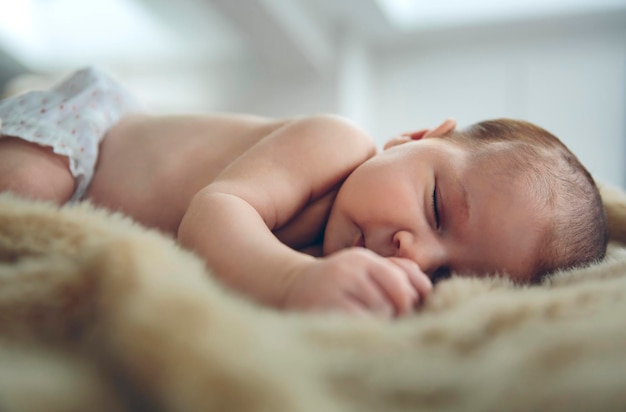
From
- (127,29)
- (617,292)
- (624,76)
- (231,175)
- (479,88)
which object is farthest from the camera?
(127,29)

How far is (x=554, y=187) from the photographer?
764mm

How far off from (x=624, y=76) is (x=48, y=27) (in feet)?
11.0

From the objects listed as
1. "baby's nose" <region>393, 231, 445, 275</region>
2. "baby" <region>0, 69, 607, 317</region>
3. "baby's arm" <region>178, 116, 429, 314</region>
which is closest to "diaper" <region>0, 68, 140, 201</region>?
"baby" <region>0, 69, 607, 317</region>

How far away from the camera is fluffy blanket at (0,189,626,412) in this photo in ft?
0.95

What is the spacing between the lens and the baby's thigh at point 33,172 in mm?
913

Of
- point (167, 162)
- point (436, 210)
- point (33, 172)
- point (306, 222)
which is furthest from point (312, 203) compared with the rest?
point (33, 172)

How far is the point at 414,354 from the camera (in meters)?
0.34

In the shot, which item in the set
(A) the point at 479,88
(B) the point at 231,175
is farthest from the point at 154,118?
(A) the point at 479,88

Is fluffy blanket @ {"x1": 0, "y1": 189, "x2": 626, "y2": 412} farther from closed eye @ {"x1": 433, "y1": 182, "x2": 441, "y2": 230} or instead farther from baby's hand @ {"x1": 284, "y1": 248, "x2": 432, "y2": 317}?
closed eye @ {"x1": 433, "y1": 182, "x2": 441, "y2": 230}

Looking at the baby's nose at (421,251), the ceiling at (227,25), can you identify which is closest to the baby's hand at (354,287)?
the baby's nose at (421,251)

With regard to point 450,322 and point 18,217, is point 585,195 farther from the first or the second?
point 18,217

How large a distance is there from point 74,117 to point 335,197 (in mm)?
583

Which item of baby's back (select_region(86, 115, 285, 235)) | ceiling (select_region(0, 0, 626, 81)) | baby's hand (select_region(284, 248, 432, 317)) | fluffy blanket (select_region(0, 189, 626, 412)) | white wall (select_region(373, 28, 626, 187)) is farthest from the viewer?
white wall (select_region(373, 28, 626, 187))

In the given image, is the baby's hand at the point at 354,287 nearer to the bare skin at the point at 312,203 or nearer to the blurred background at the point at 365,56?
the bare skin at the point at 312,203
